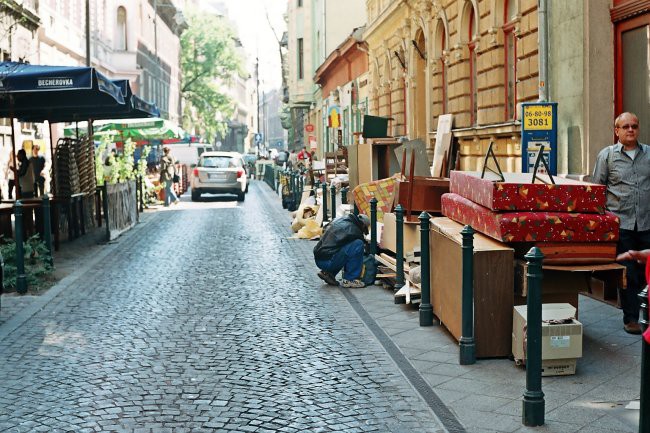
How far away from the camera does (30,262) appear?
1473 centimetres

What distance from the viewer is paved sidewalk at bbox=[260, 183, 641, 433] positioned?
20.8 feet

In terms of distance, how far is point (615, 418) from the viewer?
633 cm

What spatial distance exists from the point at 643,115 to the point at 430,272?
12.4ft

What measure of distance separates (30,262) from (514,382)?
9096 millimetres

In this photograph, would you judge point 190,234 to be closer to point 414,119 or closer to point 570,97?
point 414,119

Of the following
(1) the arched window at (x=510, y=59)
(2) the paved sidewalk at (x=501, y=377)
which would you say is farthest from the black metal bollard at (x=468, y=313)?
(1) the arched window at (x=510, y=59)

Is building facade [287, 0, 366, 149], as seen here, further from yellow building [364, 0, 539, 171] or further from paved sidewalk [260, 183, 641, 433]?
paved sidewalk [260, 183, 641, 433]

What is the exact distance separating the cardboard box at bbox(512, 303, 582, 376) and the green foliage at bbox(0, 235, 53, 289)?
23.9 ft

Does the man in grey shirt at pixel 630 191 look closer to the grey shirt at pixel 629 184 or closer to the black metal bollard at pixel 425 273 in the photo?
the grey shirt at pixel 629 184

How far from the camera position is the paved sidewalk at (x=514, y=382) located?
6348 mm

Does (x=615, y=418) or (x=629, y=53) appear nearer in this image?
(x=615, y=418)

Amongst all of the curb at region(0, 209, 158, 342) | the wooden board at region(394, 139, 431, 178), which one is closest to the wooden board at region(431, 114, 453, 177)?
the wooden board at region(394, 139, 431, 178)

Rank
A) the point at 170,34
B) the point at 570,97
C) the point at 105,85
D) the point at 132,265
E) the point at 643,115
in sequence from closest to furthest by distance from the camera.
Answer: the point at 643,115 → the point at 570,97 → the point at 132,265 → the point at 105,85 → the point at 170,34

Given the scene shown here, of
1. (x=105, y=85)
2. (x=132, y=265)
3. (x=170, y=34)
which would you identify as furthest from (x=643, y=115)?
(x=170, y=34)
